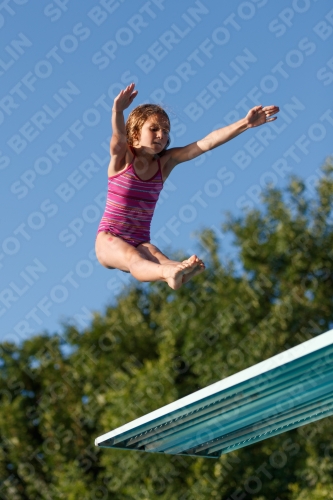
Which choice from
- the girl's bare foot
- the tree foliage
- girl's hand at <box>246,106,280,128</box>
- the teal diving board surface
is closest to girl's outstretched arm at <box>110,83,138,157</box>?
girl's hand at <box>246,106,280,128</box>

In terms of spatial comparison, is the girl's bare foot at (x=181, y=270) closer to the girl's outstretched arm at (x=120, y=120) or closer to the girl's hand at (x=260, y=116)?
the girl's outstretched arm at (x=120, y=120)

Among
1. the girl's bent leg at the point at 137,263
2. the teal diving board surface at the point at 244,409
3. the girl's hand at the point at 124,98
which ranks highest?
the girl's hand at the point at 124,98

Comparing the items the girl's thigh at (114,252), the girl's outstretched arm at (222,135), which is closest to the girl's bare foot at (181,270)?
the girl's thigh at (114,252)

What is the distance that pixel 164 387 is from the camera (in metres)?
16.5

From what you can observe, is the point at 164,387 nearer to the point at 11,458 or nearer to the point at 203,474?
the point at 203,474

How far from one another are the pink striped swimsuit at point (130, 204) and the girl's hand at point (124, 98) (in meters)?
0.61

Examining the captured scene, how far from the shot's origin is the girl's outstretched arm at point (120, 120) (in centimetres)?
492

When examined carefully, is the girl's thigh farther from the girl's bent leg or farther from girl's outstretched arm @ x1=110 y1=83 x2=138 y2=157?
girl's outstretched arm @ x1=110 y1=83 x2=138 y2=157

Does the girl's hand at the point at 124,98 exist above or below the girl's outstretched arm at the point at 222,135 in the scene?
above

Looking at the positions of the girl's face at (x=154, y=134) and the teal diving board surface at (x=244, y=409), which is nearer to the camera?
the teal diving board surface at (x=244, y=409)

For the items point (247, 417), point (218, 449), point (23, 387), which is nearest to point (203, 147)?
point (247, 417)

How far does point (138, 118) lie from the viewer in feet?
18.3

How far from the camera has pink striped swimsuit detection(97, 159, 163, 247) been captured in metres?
5.48

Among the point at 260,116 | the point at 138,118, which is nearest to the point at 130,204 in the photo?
the point at 138,118
